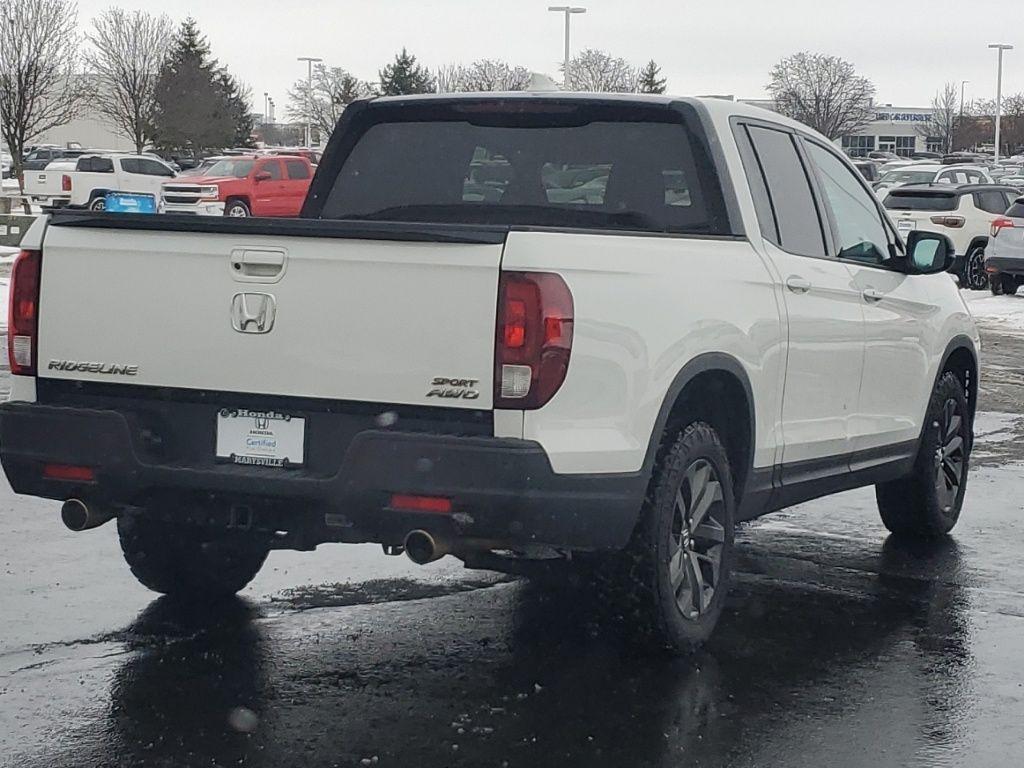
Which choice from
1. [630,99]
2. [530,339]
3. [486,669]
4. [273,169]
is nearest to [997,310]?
[630,99]

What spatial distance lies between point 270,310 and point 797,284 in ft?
7.18

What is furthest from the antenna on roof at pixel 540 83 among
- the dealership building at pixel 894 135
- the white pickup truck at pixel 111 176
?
the dealership building at pixel 894 135

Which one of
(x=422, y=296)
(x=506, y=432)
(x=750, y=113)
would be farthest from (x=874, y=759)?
(x=750, y=113)

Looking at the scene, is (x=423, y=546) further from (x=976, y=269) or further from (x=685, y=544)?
(x=976, y=269)

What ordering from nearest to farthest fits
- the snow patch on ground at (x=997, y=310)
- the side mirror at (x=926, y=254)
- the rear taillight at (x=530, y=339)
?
the rear taillight at (x=530, y=339) < the side mirror at (x=926, y=254) < the snow patch on ground at (x=997, y=310)

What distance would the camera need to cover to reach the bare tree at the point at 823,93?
97.9 meters

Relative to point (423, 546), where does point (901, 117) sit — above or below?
above

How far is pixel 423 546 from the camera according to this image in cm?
497

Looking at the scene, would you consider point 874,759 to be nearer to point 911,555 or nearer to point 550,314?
point 550,314

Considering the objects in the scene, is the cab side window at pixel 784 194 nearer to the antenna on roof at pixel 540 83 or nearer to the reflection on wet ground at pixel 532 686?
the antenna on roof at pixel 540 83

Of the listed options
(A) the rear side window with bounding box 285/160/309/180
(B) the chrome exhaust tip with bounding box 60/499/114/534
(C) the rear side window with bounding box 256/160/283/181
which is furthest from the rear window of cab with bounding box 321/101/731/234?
(A) the rear side window with bounding box 285/160/309/180

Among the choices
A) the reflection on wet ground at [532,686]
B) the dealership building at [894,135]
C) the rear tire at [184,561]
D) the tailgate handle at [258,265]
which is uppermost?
the dealership building at [894,135]

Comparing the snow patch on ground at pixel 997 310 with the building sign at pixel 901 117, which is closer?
the snow patch on ground at pixel 997 310

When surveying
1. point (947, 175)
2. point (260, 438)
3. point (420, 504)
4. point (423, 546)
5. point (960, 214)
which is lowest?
point (423, 546)
